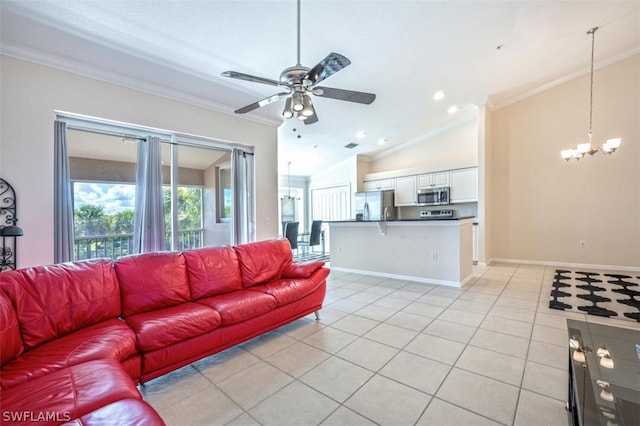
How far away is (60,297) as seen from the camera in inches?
74.4

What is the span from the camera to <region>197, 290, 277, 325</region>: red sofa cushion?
229cm

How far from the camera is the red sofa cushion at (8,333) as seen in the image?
1501mm

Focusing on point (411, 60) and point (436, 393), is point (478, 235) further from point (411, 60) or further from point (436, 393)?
point (436, 393)

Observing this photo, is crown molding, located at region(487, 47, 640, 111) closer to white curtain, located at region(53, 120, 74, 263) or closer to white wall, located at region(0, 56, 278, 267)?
white wall, located at region(0, 56, 278, 267)

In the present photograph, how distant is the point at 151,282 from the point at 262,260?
113 cm

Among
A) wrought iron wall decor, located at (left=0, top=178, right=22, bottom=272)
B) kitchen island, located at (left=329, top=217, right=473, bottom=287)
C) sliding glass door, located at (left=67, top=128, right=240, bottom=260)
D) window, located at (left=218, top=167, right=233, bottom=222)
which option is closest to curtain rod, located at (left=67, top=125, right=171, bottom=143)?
sliding glass door, located at (left=67, top=128, right=240, bottom=260)

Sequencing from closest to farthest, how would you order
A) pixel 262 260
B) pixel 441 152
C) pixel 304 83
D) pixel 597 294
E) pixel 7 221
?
1. pixel 304 83
2. pixel 7 221
3. pixel 262 260
4. pixel 597 294
5. pixel 441 152

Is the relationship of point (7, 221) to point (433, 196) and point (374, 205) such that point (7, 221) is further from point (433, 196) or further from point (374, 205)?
point (433, 196)

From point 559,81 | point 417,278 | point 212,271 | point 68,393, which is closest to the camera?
point 68,393

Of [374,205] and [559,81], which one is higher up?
[559,81]

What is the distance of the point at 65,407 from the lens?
3.61 ft

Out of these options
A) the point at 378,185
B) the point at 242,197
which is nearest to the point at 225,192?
the point at 242,197

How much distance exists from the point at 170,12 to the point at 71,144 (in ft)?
5.74

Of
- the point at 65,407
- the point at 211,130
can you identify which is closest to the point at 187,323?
the point at 65,407
